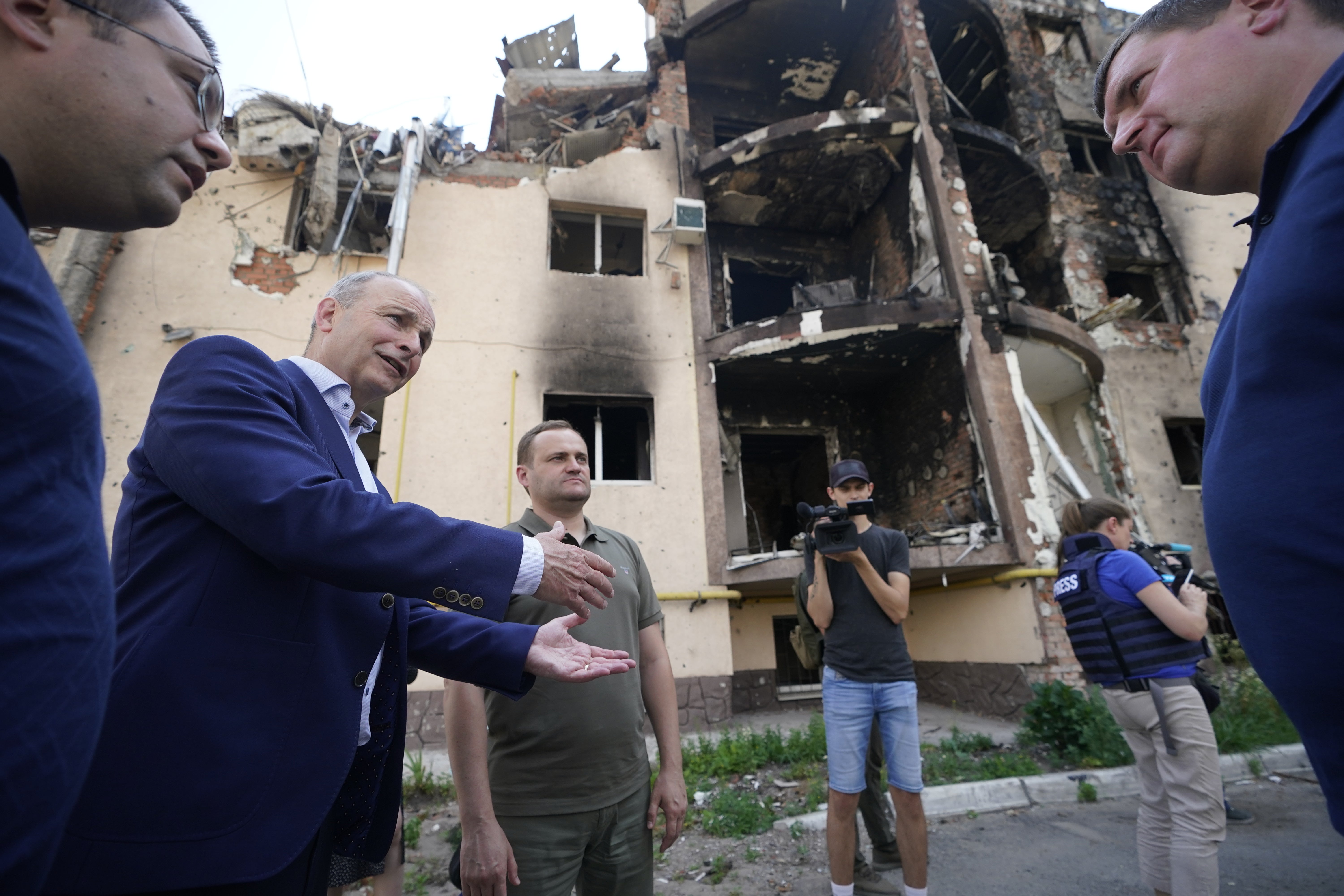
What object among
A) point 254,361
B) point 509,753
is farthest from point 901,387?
point 254,361

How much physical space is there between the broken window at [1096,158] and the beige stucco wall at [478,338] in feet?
32.7

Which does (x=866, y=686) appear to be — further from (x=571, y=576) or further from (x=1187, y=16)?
(x=1187, y=16)

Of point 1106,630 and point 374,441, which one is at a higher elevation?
point 374,441

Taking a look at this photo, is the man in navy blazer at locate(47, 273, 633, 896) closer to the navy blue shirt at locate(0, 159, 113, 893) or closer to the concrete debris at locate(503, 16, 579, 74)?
the navy blue shirt at locate(0, 159, 113, 893)

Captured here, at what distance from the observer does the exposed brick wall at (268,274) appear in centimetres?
779

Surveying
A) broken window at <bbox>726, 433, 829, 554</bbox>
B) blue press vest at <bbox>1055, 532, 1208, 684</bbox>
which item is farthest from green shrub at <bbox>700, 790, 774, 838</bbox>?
broken window at <bbox>726, 433, 829, 554</bbox>

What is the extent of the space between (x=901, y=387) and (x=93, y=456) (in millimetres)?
9883

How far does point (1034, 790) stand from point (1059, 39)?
1615cm

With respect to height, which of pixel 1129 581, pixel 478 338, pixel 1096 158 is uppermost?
pixel 1096 158

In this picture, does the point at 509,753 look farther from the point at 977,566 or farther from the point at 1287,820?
the point at 977,566

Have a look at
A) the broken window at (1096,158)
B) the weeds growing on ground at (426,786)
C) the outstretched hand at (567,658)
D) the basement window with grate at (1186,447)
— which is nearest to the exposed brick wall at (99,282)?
the weeds growing on ground at (426,786)

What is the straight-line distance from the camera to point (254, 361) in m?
1.21

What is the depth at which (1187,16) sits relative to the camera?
3.95 feet

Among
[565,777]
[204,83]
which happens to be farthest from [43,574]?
[565,777]
